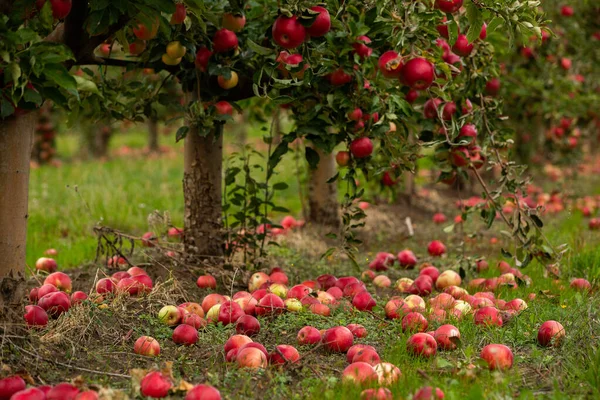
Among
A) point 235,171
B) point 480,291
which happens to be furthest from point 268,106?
point 480,291

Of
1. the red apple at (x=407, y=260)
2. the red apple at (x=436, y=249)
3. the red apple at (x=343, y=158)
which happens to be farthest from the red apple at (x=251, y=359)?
the red apple at (x=436, y=249)

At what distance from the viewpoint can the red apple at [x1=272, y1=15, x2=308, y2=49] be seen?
10.4 feet

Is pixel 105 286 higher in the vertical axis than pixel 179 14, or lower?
lower

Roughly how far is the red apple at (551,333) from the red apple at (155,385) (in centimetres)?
160

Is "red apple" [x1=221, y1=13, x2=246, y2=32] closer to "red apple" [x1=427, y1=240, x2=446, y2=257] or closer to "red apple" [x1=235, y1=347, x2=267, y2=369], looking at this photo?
"red apple" [x1=235, y1=347, x2=267, y2=369]

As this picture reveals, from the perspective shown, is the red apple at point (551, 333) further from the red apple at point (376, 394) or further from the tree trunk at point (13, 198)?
the tree trunk at point (13, 198)

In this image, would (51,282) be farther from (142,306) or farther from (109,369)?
(109,369)

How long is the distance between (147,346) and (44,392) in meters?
0.62

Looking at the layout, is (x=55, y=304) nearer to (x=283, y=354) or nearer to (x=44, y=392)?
(x=44, y=392)

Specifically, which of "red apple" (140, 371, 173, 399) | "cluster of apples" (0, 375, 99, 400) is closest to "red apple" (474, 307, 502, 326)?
"red apple" (140, 371, 173, 399)

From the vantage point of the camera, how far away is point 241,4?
3.73 meters

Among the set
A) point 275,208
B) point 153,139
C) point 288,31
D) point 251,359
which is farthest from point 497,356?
point 153,139

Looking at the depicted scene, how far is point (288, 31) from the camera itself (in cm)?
318

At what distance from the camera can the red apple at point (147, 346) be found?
296cm
